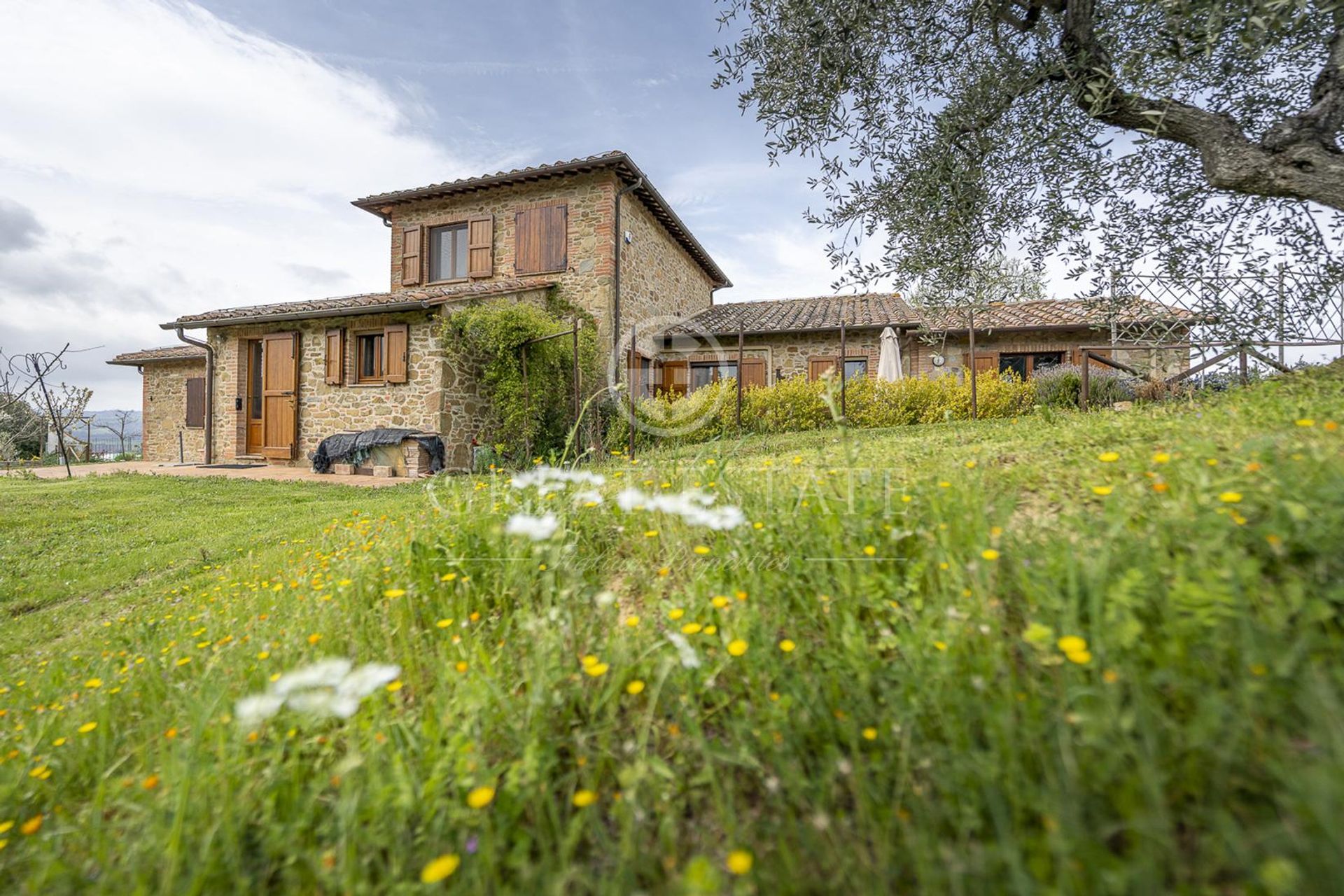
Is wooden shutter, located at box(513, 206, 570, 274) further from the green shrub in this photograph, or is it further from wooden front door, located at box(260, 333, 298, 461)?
wooden front door, located at box(260, 333, 298, 461)

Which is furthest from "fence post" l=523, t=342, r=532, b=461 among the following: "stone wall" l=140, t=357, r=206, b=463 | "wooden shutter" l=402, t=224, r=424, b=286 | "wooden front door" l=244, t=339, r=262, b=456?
"stone wall" l=140, t=357, r=206, b=463

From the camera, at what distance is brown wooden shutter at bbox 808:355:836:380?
1380 cm

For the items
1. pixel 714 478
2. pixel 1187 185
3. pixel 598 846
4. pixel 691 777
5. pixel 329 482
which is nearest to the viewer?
pixel 598 846

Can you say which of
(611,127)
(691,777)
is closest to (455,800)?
(691,777)

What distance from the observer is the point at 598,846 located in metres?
1.15

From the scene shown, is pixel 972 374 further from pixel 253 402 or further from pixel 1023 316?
pixel 253 402

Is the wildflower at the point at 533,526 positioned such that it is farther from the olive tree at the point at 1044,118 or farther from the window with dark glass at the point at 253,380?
the window with dark glass at the point at 253,380

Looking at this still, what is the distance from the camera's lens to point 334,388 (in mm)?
11078

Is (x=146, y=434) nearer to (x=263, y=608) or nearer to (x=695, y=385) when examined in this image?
(x=695, y=385)

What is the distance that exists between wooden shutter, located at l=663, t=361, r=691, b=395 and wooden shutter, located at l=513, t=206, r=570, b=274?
402cm

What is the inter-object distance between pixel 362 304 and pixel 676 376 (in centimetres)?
733

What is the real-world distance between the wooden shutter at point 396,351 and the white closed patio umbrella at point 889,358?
356 inches

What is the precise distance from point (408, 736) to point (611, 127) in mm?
11488

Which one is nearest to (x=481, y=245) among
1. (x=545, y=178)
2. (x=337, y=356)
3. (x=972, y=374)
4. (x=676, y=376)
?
(x=545, y=178)
